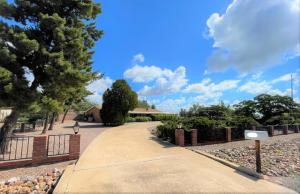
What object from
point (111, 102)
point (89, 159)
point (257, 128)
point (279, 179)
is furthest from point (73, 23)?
point (111, 102)

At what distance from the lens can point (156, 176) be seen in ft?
18.6

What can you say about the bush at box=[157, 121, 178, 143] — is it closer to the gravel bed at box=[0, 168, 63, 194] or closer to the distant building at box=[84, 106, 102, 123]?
the gravel bed at box=[0, 168, 63, 194]

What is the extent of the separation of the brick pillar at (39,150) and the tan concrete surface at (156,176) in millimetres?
1230

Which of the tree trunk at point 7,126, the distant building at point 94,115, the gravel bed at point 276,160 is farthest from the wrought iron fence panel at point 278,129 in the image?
the distant building at point 94,115

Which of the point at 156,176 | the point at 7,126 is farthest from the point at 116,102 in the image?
the point at 156,176

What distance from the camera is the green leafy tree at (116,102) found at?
24.6m

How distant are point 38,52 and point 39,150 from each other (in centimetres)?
396

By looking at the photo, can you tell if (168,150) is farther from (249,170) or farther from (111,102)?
(111,102)

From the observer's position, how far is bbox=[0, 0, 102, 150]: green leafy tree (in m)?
7.80

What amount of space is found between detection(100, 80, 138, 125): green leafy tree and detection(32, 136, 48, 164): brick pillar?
17382 millimetres

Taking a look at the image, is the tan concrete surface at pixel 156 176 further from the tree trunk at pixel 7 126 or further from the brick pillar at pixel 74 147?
the tree trunk at pixel 7 126

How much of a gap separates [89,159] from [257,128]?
1078cm

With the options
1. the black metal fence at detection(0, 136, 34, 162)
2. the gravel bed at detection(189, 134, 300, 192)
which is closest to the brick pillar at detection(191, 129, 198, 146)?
the gravel bed at detection(189, 134, 300, 192)

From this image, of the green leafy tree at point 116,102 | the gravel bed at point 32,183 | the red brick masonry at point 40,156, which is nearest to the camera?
the gravel bed at point 32,183
